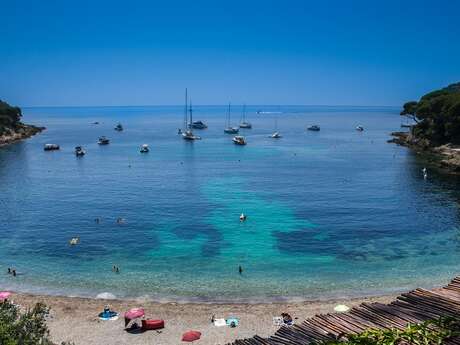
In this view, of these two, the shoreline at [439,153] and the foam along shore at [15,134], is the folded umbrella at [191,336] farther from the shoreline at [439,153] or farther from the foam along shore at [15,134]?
the foam along shore at [15,134]

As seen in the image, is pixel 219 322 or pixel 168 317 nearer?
pixel 219 322

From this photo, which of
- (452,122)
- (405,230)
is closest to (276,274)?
(405,230)

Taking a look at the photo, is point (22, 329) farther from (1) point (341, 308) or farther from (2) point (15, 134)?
(2) point (15, 134)

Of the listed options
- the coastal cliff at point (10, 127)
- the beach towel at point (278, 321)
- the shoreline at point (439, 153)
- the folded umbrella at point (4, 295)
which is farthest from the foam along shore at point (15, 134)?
the beach towel at point (278, 321)

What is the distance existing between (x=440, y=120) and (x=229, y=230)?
81593 millimetres

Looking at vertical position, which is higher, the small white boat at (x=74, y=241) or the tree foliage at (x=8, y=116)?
the tree foliage at (x=8, y=116)

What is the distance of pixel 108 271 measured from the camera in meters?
44.0

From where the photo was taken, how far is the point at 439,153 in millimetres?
113625

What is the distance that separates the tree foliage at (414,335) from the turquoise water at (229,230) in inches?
1040

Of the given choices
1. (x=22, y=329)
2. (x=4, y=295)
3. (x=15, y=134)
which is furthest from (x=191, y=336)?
(x=15, y=134)

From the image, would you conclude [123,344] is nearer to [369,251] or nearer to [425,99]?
[369,251]

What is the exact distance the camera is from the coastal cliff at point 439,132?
103 meters

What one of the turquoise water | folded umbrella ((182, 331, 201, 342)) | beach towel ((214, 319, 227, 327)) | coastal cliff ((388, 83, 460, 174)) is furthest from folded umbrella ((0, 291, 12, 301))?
coastal cliff ((388, 83, 460, 174))

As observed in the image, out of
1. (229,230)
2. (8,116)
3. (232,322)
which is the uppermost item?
(8,116)
